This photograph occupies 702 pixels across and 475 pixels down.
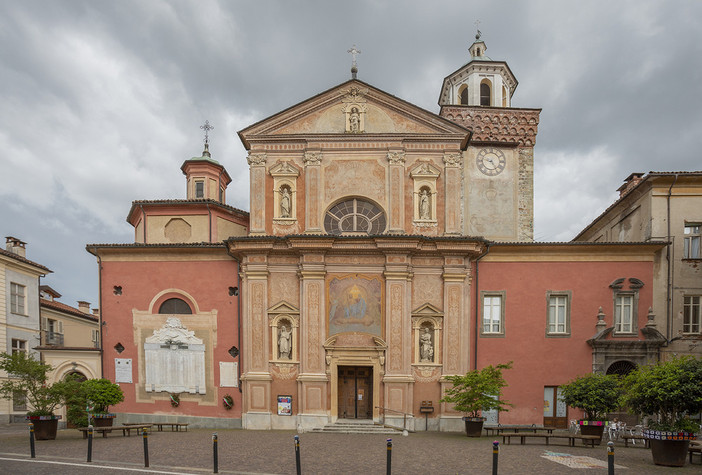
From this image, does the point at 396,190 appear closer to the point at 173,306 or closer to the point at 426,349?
the point at 426,349

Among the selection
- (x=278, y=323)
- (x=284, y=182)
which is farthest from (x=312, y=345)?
(x=284, y=182)

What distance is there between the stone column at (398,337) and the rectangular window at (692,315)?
12280 mm

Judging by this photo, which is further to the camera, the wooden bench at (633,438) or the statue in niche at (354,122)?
the statue in niche at (354,122)

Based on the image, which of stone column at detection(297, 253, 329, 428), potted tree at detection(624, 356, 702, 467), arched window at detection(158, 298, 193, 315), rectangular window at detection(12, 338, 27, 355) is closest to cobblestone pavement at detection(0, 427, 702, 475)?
potted tree at detection(624, 356, 702, 467)

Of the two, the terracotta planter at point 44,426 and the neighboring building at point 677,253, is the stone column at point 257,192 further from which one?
the neighboring building at point 677,253

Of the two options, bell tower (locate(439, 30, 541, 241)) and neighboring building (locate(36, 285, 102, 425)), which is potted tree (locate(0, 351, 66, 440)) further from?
bell tower (locate(439, 30, 541, 241))

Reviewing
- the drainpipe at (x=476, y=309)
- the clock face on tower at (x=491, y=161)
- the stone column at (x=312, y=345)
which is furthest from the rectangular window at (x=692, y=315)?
the stone column at (x=312, y=345)

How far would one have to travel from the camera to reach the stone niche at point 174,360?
23141 mm

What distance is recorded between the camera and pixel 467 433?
19891mm

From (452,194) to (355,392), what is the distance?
9.93 metres

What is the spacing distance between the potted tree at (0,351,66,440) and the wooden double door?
1101 centimetres

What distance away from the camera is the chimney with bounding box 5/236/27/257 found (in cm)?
3265

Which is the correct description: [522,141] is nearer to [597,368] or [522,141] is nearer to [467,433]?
[597,368]

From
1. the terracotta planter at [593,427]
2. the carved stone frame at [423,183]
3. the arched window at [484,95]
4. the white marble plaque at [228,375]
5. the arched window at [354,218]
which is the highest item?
the arched window at [484,95]
